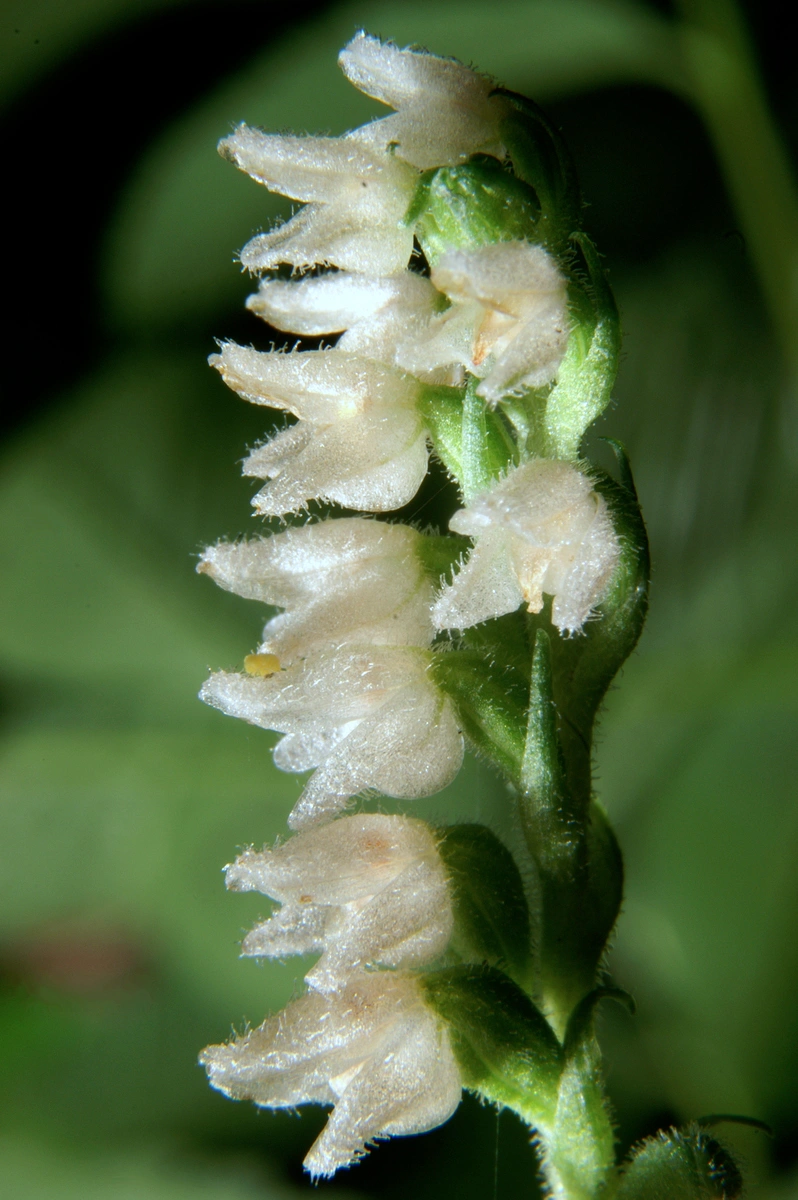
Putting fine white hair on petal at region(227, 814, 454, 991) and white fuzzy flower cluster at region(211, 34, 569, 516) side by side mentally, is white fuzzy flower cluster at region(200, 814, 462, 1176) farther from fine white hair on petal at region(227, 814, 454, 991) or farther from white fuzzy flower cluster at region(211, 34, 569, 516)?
white fuzzy flower cluster at region(211, 34, 569, 516)

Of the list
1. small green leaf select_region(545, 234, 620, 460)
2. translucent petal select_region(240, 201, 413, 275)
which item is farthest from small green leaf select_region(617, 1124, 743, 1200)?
translucent petal select_region(240, 201, 413, 275)

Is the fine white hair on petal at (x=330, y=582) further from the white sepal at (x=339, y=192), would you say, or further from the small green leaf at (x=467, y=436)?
the white sepal at (x=339, y=192)

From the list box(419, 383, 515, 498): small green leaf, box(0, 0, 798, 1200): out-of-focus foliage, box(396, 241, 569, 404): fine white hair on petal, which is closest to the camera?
box(396, 241, 569, 404): fine white hair on petal

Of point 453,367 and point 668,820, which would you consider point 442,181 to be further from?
point 668,820

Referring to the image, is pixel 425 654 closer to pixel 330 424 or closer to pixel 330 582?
pixel 330 582

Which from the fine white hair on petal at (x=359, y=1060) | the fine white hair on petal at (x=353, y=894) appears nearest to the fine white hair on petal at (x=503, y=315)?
the fine white hair on petal at (x=353, y=894)

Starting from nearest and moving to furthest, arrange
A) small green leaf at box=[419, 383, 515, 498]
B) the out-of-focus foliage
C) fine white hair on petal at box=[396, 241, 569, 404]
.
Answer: fine white hair on petal at box=[396, 241, 569, 404] → small green leaf at box=[419, 383, 515, 498] → the out-of-focus foliage

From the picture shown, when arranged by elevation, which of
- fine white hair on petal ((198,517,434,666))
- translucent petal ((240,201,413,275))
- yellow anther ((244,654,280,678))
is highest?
translucent petal ((240,201,413,275))

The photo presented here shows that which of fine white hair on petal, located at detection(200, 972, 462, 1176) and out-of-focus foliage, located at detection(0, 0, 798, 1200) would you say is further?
out-of-focus foliage, located at detection(0, 0, 798, 1200)

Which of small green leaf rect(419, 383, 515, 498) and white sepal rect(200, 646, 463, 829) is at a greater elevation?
small green leaf rect(419, 383, 515, 498)
